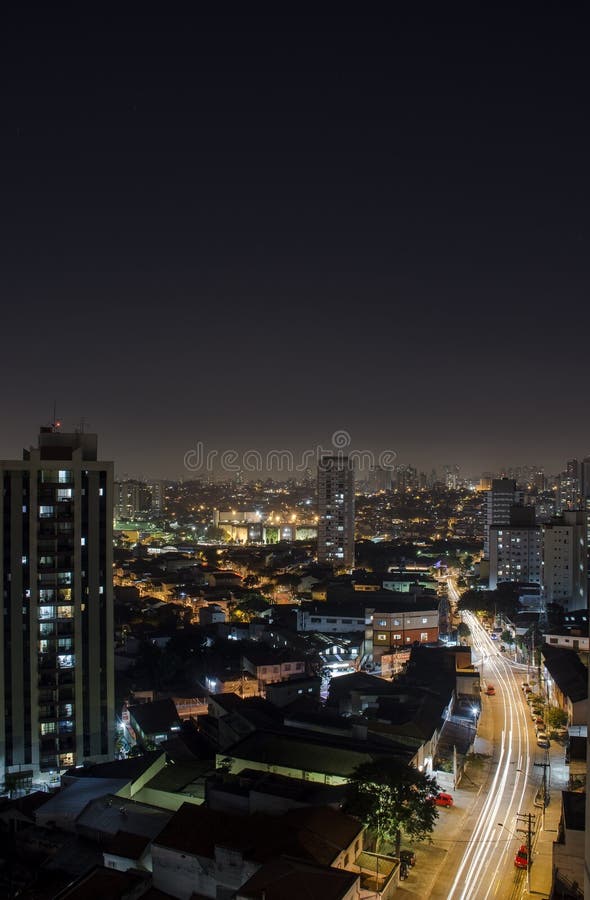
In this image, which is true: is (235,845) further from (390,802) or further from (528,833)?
(528,833)

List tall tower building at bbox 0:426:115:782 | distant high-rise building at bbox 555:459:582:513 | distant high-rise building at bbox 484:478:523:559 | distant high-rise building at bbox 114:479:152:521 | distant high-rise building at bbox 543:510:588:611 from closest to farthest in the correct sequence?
tall tower building at bbox 0:426:115:782
distant high-rise building at bbox 543:510:588:611
distant high-rise building at bbox 484:478:523:559
distant high-rise building at bbox 555:459:582:513
distant high-rise building at bbox 114:479:152:521

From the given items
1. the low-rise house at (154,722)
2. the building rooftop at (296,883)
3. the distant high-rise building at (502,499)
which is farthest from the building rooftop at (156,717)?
the distant high-rise building at (502,499)

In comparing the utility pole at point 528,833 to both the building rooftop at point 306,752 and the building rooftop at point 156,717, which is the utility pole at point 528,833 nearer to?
the building rooftop at point 306,752

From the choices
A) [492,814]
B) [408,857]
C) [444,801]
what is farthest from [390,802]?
[492,814]

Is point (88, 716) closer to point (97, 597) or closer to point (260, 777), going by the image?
point (97, 597)

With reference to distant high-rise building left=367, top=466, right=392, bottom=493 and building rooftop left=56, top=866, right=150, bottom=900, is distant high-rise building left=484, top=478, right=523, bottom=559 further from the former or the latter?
distant high-rise building left=367, top=466, right=392, bottom=493

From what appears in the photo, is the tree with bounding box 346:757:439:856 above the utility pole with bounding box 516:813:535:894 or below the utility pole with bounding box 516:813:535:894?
above

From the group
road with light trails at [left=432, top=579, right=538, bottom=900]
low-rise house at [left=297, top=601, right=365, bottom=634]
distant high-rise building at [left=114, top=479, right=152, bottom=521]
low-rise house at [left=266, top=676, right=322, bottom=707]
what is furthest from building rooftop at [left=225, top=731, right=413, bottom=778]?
distant high-rise building at [left=114, top=479, right=152, bottom=521]
